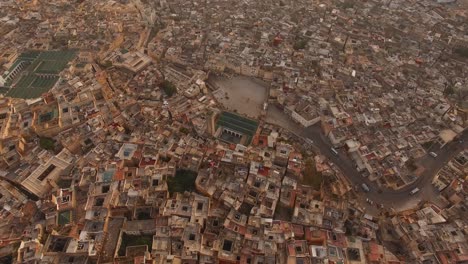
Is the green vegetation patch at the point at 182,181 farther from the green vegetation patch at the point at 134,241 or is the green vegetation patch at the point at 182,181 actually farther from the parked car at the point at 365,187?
the parked car at the point at 365,187

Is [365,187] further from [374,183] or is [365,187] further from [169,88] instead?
[169,88]

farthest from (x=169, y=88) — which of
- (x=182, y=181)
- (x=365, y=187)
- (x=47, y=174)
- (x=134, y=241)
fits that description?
(x=365, y=187)

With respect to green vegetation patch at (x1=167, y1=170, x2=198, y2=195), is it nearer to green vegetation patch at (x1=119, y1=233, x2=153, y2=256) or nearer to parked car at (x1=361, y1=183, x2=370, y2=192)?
green vegetation patch at (x1=119, y1=233, x2=153, y2=256)

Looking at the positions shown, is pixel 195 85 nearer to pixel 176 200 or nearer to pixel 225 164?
pixel 225 164

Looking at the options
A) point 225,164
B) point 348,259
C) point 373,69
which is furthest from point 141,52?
point 348,259

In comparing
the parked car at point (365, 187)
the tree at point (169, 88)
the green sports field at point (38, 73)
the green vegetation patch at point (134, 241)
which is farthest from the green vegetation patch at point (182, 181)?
the green sports field at point (38, 73)
